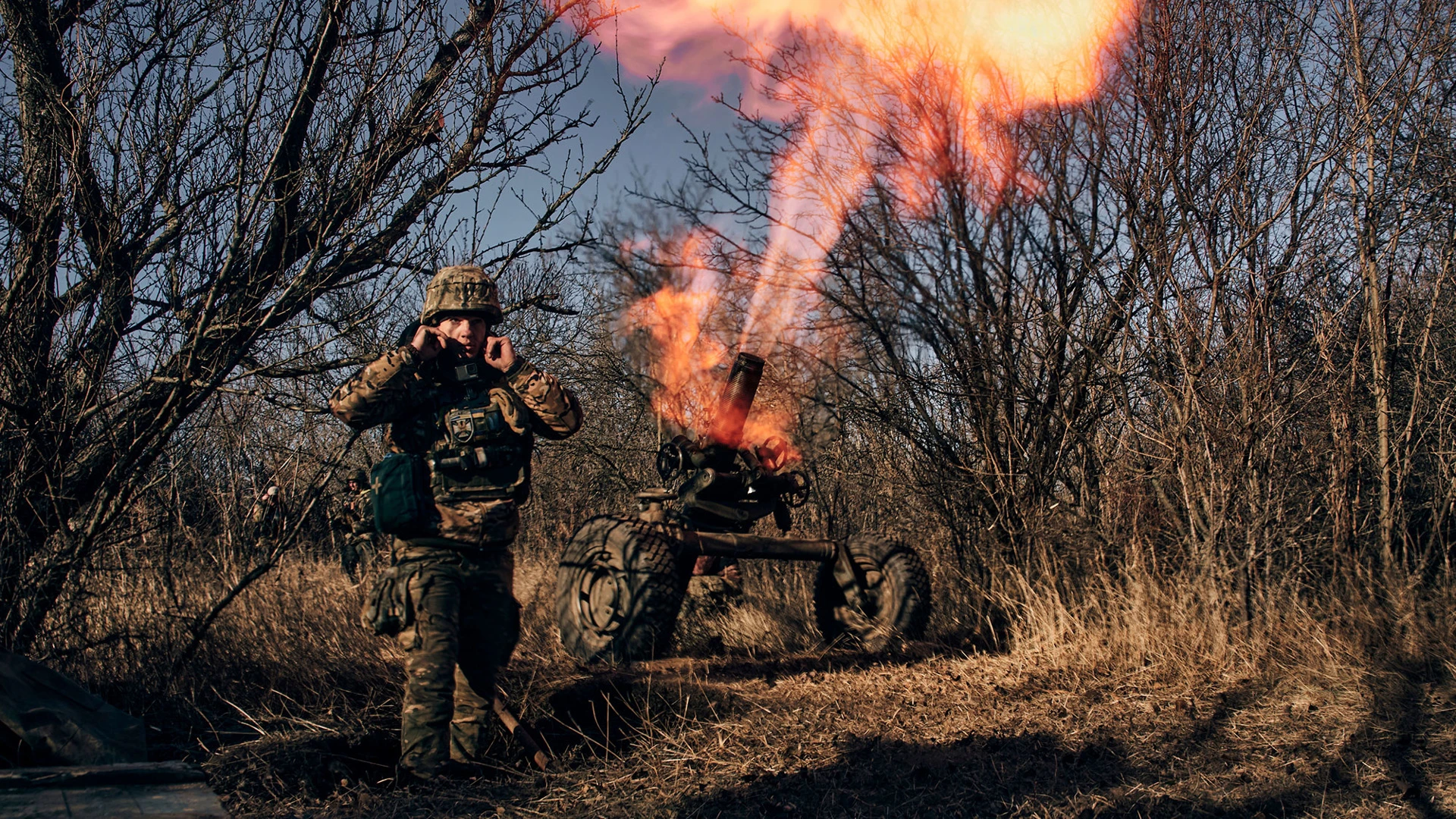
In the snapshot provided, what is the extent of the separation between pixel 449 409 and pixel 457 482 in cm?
34

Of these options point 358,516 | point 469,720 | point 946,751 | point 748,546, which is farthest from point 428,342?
point 748,546

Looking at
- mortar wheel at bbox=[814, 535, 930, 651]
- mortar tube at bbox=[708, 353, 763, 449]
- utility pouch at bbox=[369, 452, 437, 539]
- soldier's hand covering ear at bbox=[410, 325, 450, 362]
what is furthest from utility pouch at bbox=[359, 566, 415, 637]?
mortar wheel at bbox=[814, 535, 930, 651]

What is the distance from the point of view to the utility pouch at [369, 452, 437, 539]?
4.36 metres

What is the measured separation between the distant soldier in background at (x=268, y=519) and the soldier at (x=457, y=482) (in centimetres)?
132

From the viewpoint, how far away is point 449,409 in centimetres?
467

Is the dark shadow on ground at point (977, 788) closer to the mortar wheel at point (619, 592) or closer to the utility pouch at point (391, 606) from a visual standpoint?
the utility pouch at point (391, 606)

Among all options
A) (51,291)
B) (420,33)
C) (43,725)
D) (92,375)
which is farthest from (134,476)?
(420,33)

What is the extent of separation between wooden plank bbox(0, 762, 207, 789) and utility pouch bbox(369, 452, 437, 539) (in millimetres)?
2261

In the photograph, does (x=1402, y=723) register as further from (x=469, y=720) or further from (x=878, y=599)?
(x=469, y=720)

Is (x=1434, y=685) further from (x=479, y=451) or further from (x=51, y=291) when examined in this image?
(x=51, y=291)

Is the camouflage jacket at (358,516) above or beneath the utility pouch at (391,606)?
above

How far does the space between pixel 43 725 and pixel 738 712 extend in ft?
9.46

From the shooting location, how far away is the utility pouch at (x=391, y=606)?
4305mm

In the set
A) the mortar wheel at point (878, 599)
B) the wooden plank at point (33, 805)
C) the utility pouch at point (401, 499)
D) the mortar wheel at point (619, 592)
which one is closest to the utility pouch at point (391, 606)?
the utility pouch at point (401, 499)
